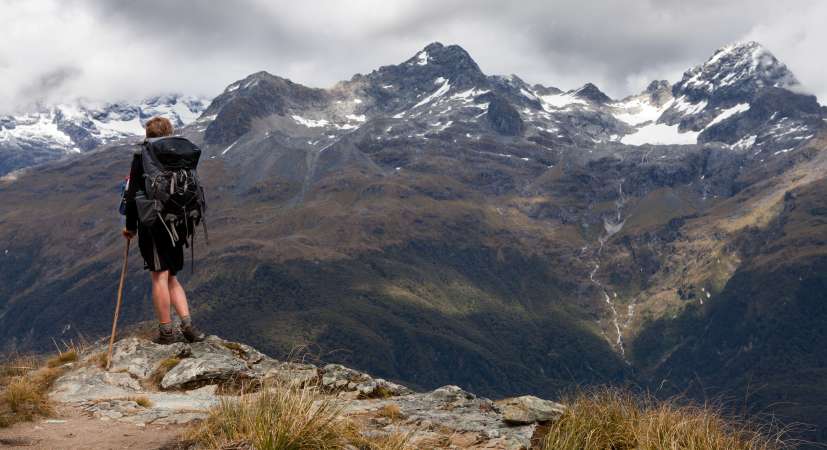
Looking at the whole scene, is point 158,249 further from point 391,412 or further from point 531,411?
point 531,411

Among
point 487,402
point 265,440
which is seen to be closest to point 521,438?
point 487,402

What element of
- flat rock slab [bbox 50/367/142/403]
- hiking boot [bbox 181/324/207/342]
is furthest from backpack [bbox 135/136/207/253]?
flat rock slab [bbox 50/367/142/403]

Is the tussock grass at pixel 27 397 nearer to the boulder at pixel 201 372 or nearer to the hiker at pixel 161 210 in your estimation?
the boulder at pixel 201 372

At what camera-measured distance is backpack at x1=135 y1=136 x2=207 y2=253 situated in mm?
13289

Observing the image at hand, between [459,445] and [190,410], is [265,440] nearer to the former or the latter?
[459,445]

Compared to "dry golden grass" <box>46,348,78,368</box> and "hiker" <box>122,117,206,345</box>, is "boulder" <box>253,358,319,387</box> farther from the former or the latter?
"dry golden grass" <box>46,348,78,368</box>

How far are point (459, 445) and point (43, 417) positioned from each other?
6.23 metres

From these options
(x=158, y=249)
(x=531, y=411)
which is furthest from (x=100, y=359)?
(x=531, y=411)

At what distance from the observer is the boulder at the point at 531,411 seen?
10234mm

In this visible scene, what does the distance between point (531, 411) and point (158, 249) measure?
25.6 feet

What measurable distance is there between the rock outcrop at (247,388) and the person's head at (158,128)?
14.2ft

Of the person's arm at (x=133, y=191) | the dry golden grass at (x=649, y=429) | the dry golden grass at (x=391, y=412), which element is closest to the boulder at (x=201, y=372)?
the person's arm at (x=133, y=191)

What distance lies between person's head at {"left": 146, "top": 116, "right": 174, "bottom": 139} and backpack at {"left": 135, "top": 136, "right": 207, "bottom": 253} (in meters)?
0.20

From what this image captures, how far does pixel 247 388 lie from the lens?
11547mm
